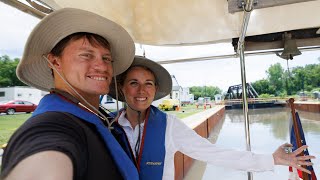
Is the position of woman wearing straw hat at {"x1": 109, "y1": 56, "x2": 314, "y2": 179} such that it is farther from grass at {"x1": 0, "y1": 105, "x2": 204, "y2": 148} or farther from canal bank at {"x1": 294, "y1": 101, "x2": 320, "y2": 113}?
canal bank at {"x1": 294, "y1": 101, "x2": 320, "y2": 113}

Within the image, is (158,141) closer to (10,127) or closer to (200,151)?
(200,151)

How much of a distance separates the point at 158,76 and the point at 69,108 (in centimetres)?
101

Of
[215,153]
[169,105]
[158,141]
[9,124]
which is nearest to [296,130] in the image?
[215,153]

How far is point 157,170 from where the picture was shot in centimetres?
135

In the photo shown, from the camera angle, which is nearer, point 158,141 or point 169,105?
point 158,141

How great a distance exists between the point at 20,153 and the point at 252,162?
129cm

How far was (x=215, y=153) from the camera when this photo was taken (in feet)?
4.85

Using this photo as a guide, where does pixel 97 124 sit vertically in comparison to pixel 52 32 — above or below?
below

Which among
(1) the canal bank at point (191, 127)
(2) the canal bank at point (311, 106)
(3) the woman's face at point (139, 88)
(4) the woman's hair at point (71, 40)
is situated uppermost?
(4) the woman's hair at point (71, 40)

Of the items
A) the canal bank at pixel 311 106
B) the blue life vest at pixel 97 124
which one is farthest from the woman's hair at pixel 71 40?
the canal bank at pixel 311 106

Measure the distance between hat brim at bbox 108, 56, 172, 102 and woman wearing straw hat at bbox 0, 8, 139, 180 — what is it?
12.3 inches

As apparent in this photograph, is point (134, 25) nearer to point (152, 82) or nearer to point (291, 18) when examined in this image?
point (152, 82)

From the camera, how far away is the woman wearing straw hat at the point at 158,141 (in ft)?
4.50

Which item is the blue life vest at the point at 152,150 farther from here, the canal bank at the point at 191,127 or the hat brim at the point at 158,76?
the canal bank at the point at 191,127
